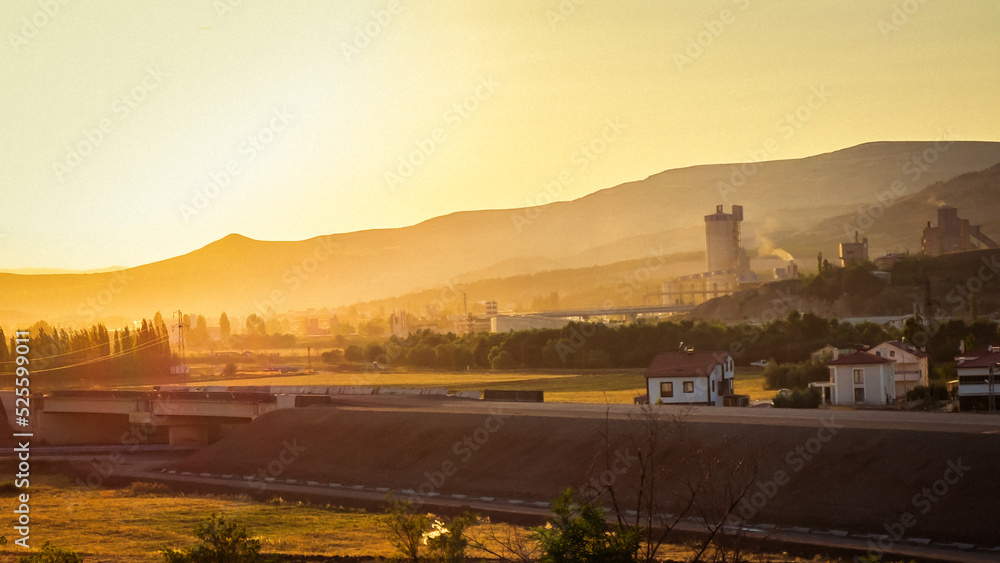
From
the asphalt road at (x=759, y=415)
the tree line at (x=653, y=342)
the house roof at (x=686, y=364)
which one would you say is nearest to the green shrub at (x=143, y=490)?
the asphalt road at (x=759, y=415)

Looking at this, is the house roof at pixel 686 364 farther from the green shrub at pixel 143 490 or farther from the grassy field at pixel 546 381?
the green shrub at pixel 143 490

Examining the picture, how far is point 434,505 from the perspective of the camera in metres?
37.4

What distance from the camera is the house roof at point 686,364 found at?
58.0 meters

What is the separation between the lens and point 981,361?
170 ft

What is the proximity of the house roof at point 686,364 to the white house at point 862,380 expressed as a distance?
21.3ft

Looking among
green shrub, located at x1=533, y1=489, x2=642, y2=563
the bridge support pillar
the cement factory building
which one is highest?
the cement factory building

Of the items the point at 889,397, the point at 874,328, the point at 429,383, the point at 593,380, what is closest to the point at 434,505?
the point at 889,397

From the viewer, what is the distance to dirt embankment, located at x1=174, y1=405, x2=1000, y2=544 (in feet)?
101

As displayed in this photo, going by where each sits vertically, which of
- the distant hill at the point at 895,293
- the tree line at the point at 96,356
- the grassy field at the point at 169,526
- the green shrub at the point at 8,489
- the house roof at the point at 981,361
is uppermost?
the distant hill at the point at 895,293

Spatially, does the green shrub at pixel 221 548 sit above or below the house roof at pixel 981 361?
below

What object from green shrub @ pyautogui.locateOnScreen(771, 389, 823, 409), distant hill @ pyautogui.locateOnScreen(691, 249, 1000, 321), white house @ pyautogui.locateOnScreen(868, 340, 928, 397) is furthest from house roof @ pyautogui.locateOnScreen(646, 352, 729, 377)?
distant hill @ pyautogui.locateOnScreen(691, 249, 1000, 321)

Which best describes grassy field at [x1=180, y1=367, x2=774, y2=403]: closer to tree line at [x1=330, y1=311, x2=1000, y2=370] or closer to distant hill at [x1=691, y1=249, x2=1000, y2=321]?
tree line at [x1=330, y1=311, x2=1000, y2=370]

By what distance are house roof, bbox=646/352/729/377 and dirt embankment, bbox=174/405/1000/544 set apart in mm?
12822

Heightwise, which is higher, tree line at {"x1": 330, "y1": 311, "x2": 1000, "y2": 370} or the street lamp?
tree line at {"x1": 330, "y1": 311, "x2": 1000, "y2": 370}
